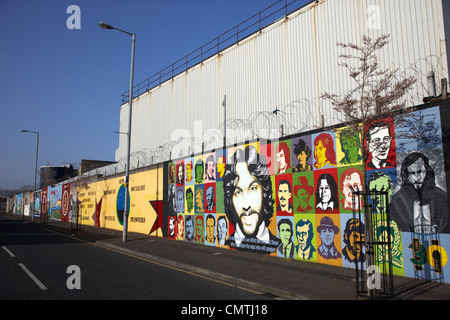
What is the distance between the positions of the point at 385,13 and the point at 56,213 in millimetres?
43948

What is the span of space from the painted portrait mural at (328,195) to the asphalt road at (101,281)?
3664 millimetres

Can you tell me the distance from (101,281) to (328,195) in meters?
6.98

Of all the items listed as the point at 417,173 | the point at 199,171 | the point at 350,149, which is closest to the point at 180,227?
the point at 199,171

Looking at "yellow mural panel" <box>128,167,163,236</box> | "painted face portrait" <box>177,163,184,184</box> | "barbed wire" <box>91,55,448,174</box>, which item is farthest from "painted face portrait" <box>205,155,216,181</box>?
"yellow mural panel" <box>128,167,163,236</box>

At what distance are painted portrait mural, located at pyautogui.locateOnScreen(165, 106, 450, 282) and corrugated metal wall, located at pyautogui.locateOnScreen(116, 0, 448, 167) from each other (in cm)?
134

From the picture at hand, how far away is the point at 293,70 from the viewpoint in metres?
14.1

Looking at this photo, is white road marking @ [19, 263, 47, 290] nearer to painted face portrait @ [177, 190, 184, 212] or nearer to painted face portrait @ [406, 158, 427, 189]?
painted face portrait @ [177, 190, 184, 212]

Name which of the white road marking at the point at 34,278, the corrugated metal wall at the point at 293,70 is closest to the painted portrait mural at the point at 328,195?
the corrugated metal wall at the point at 293,70

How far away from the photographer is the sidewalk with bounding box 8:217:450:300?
23.8ft

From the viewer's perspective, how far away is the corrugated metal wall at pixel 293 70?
10.1 metres

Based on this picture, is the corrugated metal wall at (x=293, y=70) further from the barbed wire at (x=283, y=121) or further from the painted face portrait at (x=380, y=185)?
the painted face portrait at (x=380, y=185)

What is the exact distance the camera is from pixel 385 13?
11.1 metres

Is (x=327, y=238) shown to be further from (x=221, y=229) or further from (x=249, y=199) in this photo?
(x=221, y=229)
